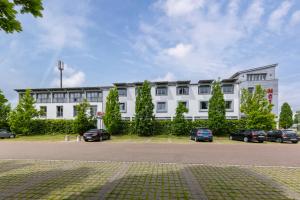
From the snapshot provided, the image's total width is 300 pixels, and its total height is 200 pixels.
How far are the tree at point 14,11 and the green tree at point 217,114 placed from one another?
88.5ft

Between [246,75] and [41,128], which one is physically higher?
[246,75]

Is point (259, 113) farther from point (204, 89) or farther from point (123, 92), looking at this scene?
point (123, 92)

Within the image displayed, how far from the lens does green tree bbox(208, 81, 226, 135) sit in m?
27.5

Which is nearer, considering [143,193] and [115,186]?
[143,193]

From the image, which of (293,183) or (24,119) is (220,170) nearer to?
(293,183)

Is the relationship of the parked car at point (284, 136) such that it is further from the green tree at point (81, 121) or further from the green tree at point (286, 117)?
the green tree at point (286, 117)

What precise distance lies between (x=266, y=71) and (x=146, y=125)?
29039 mm

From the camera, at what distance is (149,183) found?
5918mm

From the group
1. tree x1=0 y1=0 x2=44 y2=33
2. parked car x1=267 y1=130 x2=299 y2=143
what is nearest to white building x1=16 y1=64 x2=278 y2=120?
parked car x1=267 y1=130 x2=299 y2=143

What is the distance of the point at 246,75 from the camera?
3919 cm

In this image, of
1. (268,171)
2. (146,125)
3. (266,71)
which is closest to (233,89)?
(266,71)

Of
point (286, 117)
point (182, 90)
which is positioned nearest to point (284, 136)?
point (182, 90)

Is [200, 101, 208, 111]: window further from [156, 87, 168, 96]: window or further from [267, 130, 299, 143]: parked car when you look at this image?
[267, 130, 299, 143]: parked car

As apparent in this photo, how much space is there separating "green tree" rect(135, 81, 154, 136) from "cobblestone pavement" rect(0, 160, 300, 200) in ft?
65.8
